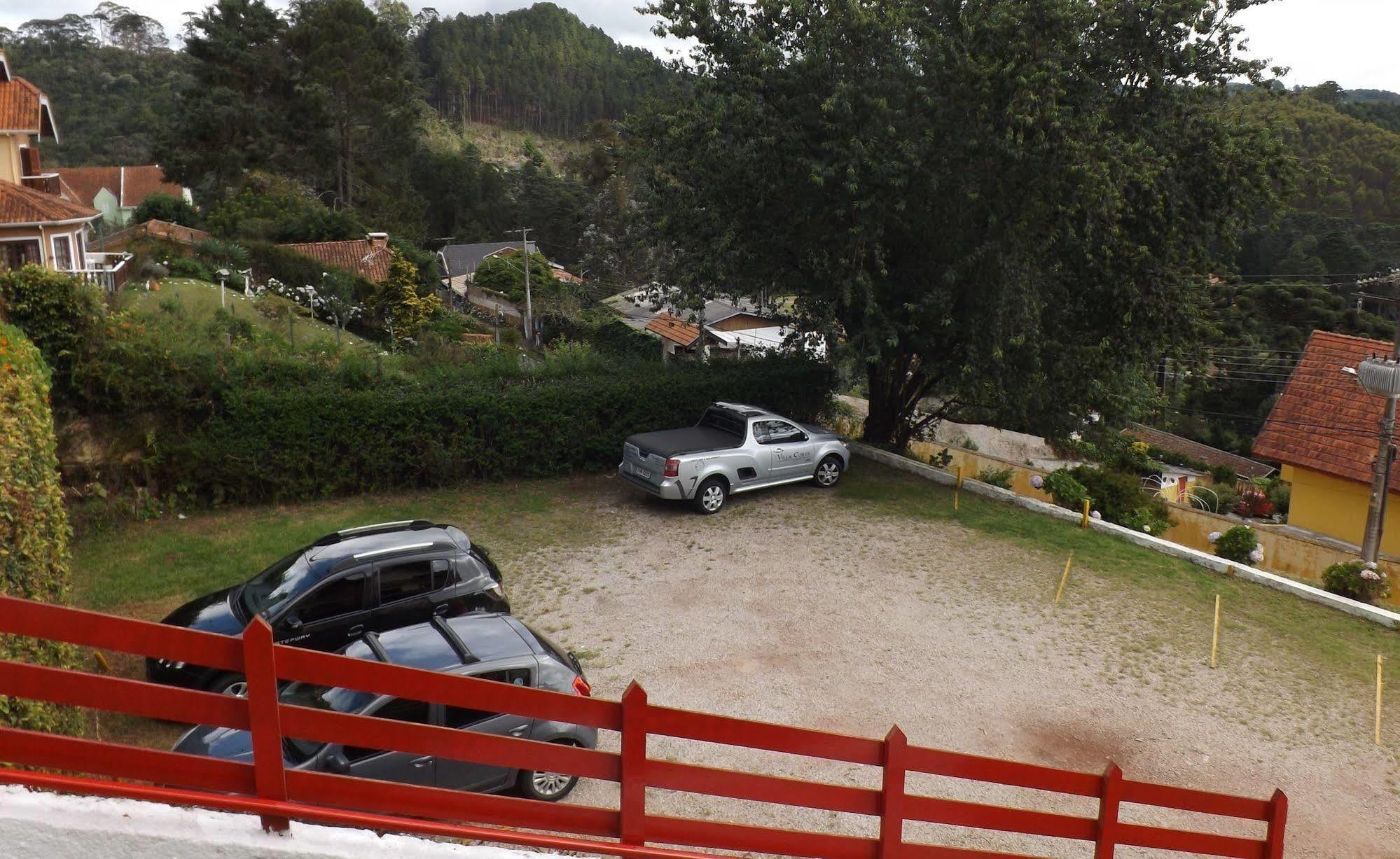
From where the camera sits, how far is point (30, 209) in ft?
83.7

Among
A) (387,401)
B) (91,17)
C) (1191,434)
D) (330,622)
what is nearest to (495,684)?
(330,622)

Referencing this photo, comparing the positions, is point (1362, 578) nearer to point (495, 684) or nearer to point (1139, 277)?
point (1139, 277)

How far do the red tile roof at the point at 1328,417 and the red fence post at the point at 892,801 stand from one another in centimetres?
1974

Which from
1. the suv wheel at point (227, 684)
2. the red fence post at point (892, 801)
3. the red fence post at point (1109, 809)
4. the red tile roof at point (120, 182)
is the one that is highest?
the red tile roof at point (120, 182)

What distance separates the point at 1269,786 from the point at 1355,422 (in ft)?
47.5

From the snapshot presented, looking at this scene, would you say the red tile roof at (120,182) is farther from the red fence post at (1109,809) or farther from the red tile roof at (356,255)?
the red fence post at (1109,809)

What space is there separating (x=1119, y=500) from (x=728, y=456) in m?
7.92

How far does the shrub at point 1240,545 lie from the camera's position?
16.1 m

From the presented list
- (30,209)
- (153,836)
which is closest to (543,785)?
(153,836)

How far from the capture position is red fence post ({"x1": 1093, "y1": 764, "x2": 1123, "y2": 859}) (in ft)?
15.0

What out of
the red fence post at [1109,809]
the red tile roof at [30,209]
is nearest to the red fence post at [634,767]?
the red fence post at [1109,809]

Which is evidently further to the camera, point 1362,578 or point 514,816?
point 1362,578

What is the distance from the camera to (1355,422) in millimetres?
20344

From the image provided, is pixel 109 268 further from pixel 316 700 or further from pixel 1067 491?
pixel 1067 491
